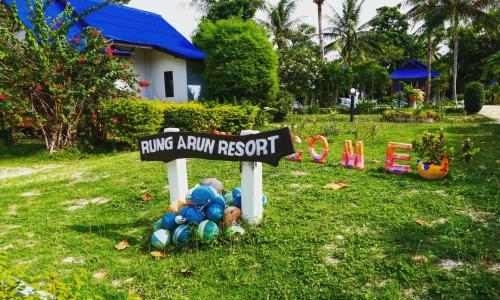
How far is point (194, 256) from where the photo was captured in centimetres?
359

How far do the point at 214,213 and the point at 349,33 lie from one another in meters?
32.5

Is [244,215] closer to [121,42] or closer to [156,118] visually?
[156,118]

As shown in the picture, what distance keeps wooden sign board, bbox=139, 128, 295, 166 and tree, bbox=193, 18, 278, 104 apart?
1145cm

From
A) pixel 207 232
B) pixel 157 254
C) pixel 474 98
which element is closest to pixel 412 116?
pixel 474 98

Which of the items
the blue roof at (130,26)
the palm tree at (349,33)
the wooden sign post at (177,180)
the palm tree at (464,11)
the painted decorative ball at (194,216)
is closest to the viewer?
the painted decorative ball at (194,216)

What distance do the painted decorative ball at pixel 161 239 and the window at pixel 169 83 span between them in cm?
1525

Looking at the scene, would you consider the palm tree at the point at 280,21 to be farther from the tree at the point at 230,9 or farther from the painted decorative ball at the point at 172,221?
the painted decorative ball at the point at 172,221

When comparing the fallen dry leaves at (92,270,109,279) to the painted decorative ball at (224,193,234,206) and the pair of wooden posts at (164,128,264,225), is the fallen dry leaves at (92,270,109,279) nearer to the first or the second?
the pair of wooden posts at (164,128,264,225)

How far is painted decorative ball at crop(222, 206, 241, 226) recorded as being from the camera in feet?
13.1

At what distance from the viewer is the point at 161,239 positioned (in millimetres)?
3764

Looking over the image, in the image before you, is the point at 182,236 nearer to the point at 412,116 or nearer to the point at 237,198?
the point at 237,198

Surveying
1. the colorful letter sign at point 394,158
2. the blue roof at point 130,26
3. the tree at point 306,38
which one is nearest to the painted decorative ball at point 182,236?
the colorful letter sign at point 394,158

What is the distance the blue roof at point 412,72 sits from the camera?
3734 centimetres

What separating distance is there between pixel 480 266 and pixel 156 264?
2.92 m
